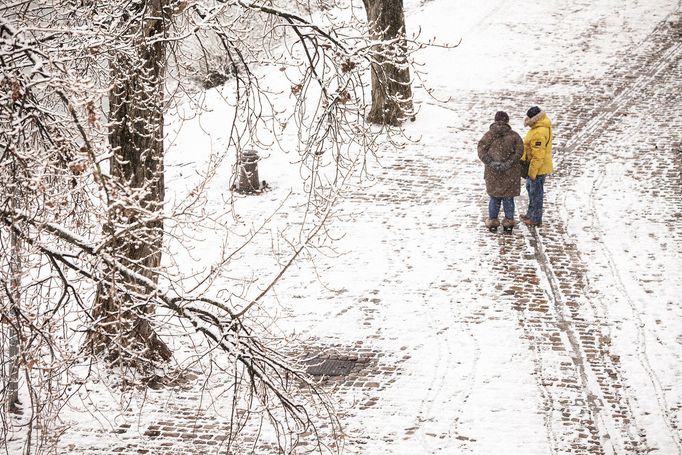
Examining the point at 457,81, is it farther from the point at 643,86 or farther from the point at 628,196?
the point at 628,196

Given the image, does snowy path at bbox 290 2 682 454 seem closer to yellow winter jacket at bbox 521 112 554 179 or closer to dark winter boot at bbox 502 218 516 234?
dark winter boot at bbox 502 218 516 234

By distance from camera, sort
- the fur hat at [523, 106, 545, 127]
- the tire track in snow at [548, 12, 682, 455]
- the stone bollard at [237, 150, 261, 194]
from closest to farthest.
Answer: the tire track in snow at [548, 12, 682, 455]
the fur hat at [523, 106, 545, 127]
the stone bollard at [237, 150, 261, 194]

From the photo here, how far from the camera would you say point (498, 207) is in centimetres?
1190

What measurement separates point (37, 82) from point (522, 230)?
27.6 feet

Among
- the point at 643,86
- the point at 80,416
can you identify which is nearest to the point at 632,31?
the point at 643,86

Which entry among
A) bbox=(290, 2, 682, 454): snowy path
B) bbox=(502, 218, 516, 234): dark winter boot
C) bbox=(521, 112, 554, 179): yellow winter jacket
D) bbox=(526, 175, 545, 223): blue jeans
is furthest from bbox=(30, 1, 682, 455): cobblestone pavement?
bbox=(521, 112, 554, 179): yellow winter jacket

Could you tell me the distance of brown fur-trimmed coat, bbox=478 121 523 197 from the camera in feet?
A: 37.9

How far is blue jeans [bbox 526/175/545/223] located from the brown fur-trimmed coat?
1.23 feet

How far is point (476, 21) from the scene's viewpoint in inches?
846

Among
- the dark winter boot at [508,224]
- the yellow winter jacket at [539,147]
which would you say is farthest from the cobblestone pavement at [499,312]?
the yellow winter jacket at [539,147]

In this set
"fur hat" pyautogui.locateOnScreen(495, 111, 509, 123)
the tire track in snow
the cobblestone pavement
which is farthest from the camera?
"fur hat" pyautogui.locateOnScreen(495, 111, 509, 123)

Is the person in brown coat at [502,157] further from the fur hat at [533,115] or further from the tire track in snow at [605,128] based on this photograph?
the tire track in snow at [605,128]

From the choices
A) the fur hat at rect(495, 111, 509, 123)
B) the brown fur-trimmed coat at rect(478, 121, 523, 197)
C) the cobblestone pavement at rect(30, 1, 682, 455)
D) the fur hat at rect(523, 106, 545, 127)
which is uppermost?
the fur hat at rect(523, 106, 545, 127)

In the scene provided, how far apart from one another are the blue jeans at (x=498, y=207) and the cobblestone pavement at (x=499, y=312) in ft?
0.96
